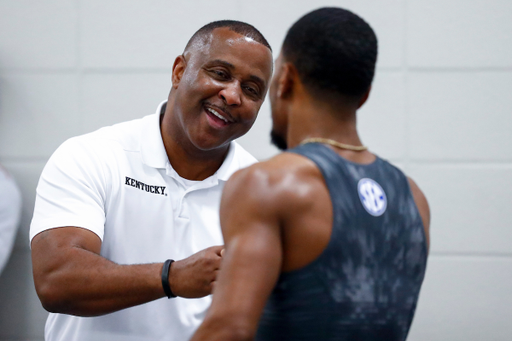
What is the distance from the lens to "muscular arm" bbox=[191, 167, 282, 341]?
773 millimetres

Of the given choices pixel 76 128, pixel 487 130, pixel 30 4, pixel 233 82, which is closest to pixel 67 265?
pixel 233 82

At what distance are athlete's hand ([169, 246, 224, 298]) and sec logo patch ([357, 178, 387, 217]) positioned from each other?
19.3 inches

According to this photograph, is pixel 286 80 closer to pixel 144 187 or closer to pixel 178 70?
pixel 144 187

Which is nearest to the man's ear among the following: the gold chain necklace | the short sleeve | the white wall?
the short sleeve

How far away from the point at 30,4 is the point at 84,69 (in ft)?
1.34

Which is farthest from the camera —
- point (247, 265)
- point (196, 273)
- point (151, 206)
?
point (151, 206)

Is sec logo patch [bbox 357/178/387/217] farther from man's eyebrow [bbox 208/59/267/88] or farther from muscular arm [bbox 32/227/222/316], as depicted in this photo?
man's eyebrow [bbox 208/59/267/88]

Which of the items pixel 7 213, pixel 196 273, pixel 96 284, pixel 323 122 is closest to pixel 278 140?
pixel 323 122

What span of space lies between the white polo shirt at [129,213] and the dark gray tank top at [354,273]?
0.74 meters

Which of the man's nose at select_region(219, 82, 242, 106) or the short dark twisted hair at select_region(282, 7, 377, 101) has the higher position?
the short dark twisted hair at select_region(282, 7, 377, 101)

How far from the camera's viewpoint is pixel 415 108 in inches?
92.4

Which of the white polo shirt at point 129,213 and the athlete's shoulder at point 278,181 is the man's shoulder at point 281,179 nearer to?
the athlete's shoulder at point 278,181

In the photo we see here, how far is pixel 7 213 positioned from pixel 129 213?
989 millimetres

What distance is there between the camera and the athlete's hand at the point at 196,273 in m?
1.24
